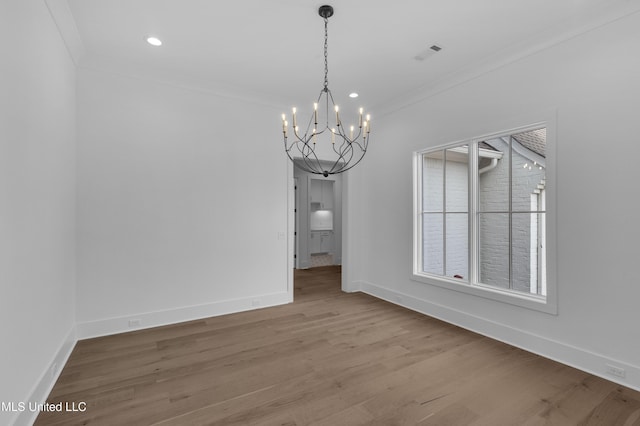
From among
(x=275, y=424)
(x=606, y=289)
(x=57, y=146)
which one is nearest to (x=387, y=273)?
(x=606, y=289)

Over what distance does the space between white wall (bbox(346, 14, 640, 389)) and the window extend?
0.56ft

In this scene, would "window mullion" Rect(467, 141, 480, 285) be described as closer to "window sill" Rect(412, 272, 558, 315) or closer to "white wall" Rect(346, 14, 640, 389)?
"window sill" Rect(412, 272, 558, 315)

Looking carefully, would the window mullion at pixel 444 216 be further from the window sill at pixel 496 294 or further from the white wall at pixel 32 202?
the white wall at pixel 32 202

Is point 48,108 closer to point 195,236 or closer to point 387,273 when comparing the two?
point 195,236

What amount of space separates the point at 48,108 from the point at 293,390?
3.04 meters

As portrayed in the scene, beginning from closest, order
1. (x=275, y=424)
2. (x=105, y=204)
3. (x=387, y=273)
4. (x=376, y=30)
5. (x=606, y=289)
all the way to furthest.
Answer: (x=275, y=424)
(x=606, y=289)
(x=376, y=30)
(x=105, y=204)
(x=387, y=273)

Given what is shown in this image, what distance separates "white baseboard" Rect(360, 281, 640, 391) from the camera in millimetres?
2494

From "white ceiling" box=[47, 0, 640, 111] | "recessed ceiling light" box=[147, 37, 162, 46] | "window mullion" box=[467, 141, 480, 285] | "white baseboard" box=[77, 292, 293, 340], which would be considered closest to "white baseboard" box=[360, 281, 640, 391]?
"window mullion" box=[467, 141, 480, 285]

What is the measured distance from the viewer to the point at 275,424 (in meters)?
2.01

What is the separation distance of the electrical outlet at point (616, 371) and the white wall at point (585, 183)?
32 mm

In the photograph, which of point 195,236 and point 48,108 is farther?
point 195,236

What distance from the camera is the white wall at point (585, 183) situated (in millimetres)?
2475

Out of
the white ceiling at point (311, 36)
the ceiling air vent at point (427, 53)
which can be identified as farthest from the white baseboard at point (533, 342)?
the ceiling air vent at point (427, 53)

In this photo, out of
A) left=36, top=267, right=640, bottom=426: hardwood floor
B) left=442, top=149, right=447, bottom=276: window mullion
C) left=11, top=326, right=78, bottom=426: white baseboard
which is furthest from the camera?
left=442, top=149, right=447, bottom=276: window mullion
